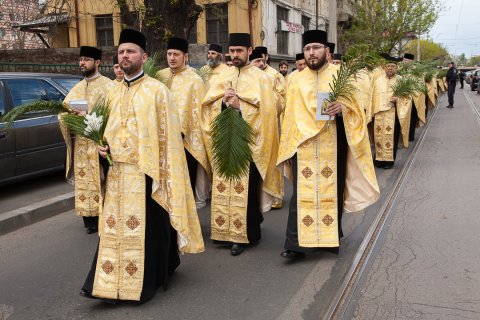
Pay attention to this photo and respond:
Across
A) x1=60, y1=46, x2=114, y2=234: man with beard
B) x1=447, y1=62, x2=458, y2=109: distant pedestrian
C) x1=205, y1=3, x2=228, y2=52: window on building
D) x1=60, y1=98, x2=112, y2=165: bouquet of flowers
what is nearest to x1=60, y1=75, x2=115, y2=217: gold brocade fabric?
x1=60, y1=46, x2=114, y2=234: man with beard

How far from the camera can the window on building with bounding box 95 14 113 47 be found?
2522 centimetres

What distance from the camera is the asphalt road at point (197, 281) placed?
12.8ft

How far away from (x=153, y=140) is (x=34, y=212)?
349 centimetres

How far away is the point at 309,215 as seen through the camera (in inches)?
190

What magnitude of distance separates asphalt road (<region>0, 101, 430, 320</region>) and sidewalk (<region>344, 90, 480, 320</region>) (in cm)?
32

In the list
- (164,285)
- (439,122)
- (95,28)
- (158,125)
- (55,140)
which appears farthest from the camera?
(95,28)

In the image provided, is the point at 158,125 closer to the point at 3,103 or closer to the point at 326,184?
the point at 326,184

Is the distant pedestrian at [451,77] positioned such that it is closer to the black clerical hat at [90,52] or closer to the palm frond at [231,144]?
the black clerical hat at [90,52]

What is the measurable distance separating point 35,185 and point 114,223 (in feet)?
16.0

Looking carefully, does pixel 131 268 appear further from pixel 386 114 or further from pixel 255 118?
pixel 386 114

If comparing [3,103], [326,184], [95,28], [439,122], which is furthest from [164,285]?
[95,28]

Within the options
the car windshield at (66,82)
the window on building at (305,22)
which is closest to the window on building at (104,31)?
the window on building at (305,22)

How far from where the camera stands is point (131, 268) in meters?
3.86

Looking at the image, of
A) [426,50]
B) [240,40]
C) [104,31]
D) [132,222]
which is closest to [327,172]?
Result: [240,40]
